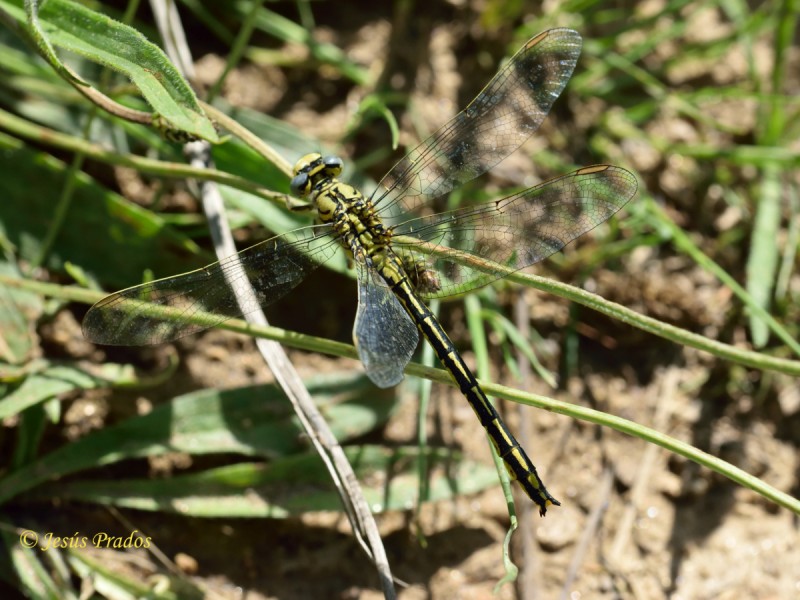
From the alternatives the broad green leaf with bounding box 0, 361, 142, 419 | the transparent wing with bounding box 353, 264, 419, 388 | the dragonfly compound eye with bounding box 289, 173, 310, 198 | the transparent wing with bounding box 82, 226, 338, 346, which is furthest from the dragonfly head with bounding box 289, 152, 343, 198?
the broad green leaf with bounding box 0, 361, 142, 419

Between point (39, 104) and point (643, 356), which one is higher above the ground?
point (39, 104)

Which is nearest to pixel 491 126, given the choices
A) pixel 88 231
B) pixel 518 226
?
pixel 518 226

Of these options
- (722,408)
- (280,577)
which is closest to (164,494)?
(280,577)

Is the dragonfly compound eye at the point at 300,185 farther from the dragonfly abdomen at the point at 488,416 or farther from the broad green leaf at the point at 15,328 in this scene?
the broad green leaf at the point at 15,328

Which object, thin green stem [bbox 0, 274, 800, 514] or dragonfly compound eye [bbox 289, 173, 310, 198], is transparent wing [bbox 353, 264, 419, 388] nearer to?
thin green stem [bbox 0, 274, 800, 514]

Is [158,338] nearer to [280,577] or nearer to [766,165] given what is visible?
[280,577]

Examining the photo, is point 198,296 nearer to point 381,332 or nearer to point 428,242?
point 381,332

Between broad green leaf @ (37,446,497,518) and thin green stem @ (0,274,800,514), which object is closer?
thin green stem @ (0,274,800,514)
